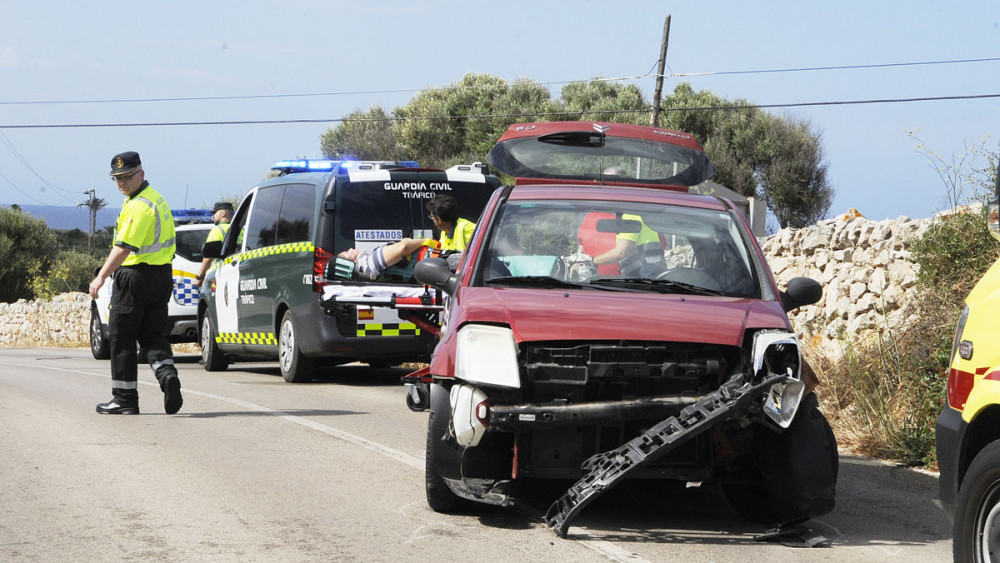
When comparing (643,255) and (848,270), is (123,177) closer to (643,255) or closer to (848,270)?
(643,255)

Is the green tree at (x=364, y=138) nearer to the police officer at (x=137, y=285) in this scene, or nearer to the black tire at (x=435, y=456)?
the police officer at (x=137, y=285)

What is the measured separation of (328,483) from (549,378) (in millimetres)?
1999

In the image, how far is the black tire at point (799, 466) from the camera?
574cm

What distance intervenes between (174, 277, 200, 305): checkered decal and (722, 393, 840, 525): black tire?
12234 millimetres

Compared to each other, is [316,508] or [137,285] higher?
[137,285]

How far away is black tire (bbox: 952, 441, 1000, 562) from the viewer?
4168mm

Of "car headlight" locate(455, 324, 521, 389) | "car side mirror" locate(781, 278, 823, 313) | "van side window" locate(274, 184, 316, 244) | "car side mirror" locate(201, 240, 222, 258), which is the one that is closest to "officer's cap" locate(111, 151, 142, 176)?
"van side window" locate(274, 184, 316, 244)

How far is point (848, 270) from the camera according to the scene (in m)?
13.4

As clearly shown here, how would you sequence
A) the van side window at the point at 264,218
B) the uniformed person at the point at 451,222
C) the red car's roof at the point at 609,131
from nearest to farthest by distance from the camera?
the red car's roof at the point at 609,131, the uniformed person at the point at 451,222, the van side window at the point at 264,218

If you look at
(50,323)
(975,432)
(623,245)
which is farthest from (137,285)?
(50,323)

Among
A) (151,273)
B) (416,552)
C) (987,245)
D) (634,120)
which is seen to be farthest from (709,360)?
(634,120)

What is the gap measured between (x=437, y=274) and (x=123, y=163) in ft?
13.2

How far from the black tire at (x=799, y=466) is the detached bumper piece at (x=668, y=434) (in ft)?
A: 1.15

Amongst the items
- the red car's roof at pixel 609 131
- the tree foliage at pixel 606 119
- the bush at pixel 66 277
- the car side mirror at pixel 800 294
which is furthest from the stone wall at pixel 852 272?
the bush at pixel 66 277
